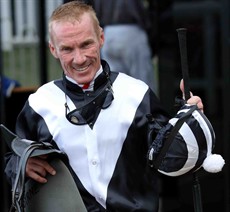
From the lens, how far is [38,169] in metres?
2.93

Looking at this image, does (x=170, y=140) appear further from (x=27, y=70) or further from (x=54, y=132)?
(x=27, y=70)

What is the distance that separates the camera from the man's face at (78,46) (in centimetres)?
294

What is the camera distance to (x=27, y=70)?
6.70 meters

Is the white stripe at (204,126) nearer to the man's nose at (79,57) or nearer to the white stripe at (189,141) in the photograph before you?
the white stripe at (189,141)

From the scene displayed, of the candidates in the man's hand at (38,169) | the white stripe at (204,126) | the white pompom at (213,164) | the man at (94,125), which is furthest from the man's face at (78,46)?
the white pompom at (213,164)

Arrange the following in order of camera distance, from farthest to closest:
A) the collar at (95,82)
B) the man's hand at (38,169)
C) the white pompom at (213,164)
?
the collar at (95,82), the man's hand at (38,169), the white pompom at (213,164)

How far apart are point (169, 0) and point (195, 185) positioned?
2.66m

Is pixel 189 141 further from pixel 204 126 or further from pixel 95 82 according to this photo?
pixel 95 82

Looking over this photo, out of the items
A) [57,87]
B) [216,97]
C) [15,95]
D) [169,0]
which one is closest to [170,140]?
[57,87]

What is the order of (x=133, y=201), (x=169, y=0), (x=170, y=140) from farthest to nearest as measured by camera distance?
1. (x=169, y=0)
2. (x=133, y=201)
3. (x=170, y=140)

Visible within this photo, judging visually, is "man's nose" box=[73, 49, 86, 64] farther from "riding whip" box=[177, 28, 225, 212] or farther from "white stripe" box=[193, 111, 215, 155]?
"white stripe" box=[193, 111, 215, 155]

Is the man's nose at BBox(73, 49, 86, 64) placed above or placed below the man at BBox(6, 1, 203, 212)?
above

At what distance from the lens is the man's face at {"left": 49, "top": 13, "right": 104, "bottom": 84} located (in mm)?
2943

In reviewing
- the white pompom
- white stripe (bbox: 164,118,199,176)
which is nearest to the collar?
white stripe (bbox: 164,118,199,176)
